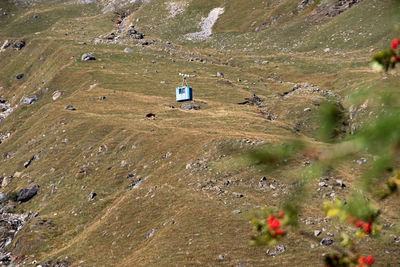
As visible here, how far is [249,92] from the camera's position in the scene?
82.9 m

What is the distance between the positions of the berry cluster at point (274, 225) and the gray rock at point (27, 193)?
4965 cm

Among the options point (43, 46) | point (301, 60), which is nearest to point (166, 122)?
point (301, 60)

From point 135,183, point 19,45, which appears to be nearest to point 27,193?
point 135,183

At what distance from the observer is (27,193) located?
49.6 meters

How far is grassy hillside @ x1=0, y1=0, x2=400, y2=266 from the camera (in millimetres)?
28219

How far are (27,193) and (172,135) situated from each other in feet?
64.0

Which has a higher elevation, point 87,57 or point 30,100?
point 87,57

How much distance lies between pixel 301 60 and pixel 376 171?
11207 centimetres

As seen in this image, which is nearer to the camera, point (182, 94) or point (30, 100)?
point (182, 94)

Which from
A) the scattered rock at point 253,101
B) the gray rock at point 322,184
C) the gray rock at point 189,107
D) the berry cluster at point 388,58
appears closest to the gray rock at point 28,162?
the gray rock at point 189,107

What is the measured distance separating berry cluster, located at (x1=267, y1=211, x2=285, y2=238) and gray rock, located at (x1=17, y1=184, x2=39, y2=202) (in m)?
49.6

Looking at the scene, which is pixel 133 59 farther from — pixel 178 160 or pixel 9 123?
pixel 178 160

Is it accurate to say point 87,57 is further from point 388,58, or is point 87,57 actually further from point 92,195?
point 388,58

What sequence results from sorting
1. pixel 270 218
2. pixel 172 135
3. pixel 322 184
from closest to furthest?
pixel 270 218, pixel 322 184, pixel 172 135
